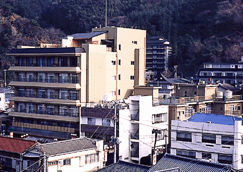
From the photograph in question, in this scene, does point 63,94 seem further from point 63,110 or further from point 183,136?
point 183,136

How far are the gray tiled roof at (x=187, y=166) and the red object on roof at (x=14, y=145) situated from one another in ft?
32.8

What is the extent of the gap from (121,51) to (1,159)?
51.2 ft

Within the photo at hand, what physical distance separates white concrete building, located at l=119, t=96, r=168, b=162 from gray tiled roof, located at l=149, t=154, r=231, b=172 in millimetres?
10168

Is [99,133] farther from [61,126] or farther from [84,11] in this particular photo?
[84,11]

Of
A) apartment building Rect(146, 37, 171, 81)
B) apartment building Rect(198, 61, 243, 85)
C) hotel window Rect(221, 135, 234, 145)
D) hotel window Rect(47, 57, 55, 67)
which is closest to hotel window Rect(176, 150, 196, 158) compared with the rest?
hotel window Rect(221, 135, 234, 145)

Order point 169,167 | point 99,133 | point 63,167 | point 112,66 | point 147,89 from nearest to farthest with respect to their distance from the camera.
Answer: point 169,167
point 63,167
point 99,133
point 147,89
point 112,66

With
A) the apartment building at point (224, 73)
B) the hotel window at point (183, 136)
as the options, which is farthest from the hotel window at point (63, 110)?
the apartment building at point (224, 73)

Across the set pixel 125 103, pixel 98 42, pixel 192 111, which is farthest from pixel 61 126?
pixel 192 111

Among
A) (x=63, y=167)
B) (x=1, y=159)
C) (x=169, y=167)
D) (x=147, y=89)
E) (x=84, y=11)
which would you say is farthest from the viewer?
(x=84, y=11)

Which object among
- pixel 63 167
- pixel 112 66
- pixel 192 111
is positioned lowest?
pixel 63 167

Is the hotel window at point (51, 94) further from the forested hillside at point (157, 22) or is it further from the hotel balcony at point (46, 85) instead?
the forested hillside at point (157, 22)

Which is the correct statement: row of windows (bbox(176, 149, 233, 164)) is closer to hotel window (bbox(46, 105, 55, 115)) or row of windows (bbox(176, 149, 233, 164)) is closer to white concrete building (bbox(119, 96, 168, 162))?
white concrete building (bbox(119, 96, 168, 162))

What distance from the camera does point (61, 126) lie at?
122 ft

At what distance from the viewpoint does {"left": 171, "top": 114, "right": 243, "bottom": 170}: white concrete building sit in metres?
29.4
